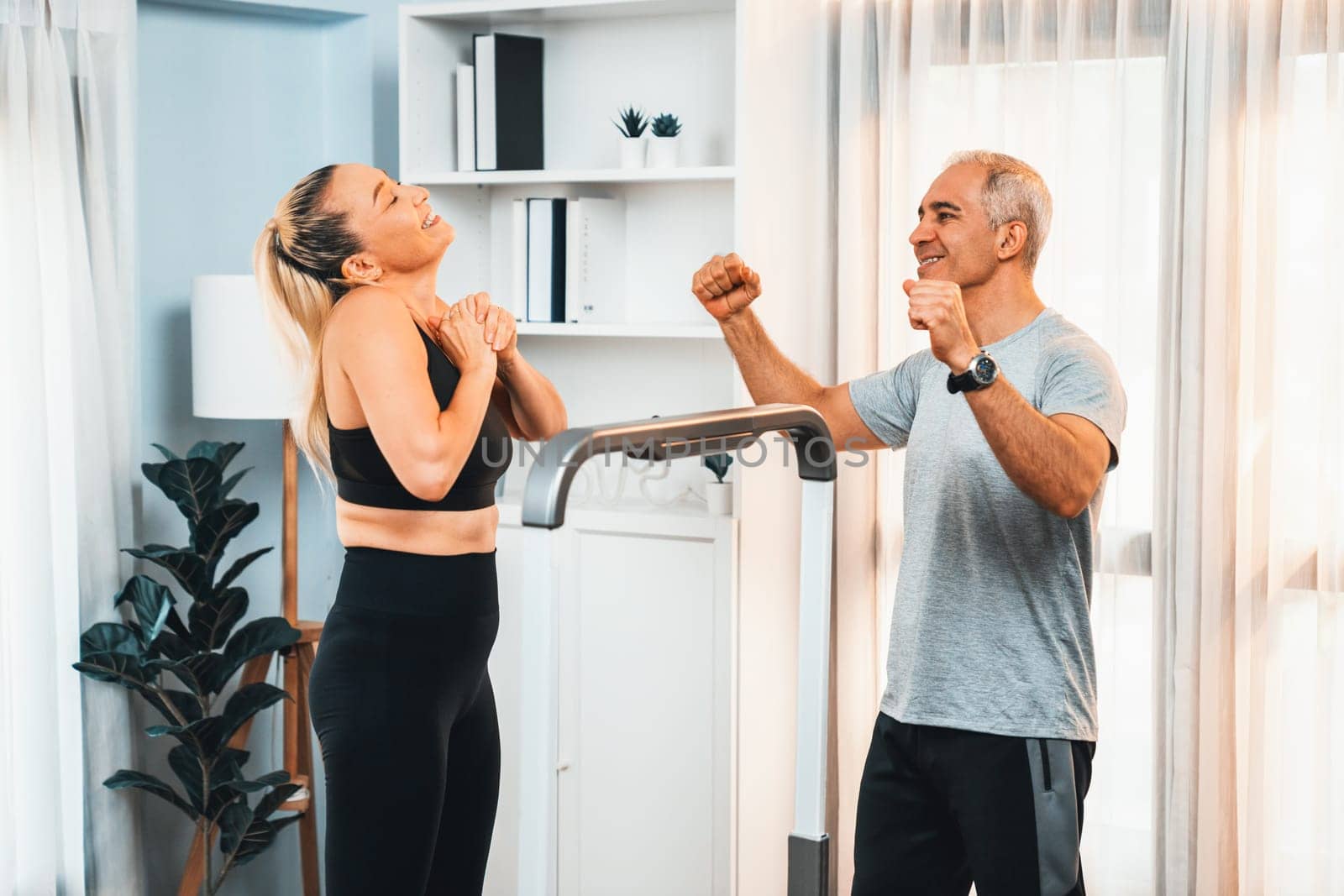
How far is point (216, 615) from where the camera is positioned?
2627 mm

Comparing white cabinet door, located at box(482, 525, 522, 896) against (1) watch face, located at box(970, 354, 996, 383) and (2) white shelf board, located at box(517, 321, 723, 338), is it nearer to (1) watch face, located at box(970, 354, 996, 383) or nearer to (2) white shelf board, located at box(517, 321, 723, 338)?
(2) white shelf board, located at box(517, 321, 723, 338)

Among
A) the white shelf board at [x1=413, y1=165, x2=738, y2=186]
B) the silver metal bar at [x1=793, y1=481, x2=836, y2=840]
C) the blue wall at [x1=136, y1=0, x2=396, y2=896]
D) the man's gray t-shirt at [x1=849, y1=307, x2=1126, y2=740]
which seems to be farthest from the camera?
the blue wall at [x1=136, y1=0, x2=396, y2=896]

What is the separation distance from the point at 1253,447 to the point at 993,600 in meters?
0.88

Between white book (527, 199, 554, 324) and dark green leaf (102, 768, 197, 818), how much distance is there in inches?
47.5

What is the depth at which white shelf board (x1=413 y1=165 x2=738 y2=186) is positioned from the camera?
2520 mm

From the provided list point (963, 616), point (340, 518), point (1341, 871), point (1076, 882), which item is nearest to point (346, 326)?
point (340, 518)

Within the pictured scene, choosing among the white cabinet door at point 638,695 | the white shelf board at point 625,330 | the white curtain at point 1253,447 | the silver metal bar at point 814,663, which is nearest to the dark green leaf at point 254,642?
the white cabinet door at point 638,695

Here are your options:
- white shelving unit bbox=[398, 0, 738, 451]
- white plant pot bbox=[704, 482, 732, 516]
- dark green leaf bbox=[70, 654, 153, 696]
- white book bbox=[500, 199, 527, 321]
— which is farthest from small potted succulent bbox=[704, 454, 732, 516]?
dark green leaf bbox=[70, 654, 153, 696]

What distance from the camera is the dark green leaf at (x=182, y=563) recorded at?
101 inches

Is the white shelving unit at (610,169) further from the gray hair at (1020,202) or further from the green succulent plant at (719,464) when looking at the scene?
the gray hair at (1020,202)

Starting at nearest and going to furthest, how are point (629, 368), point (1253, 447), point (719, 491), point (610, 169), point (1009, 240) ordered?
point (1009, 240) → point (1253, 447) → point (719, 491) → point (610, 169) → point (629, 368)

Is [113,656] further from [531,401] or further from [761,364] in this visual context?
[761,364]

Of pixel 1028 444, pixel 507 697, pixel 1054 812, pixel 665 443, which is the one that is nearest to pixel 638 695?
pixel 507 697

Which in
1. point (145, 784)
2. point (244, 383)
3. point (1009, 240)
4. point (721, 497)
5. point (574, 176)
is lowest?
point (145, 784)
